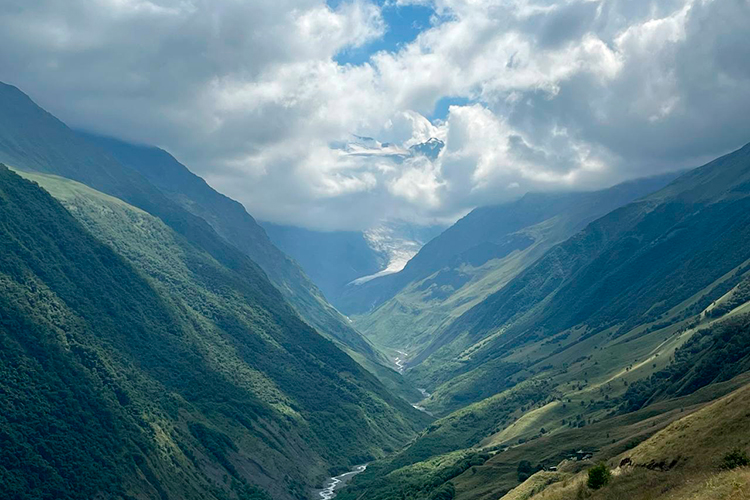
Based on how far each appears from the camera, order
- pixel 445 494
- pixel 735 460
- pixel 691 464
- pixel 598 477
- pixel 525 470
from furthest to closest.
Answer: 1. pixel 445 494
2. pixel 525 470
3. pixel 598 477
4. pixel 691 464
5. pixel 735 460

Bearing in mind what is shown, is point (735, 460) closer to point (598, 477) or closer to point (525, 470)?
point (598, 477)

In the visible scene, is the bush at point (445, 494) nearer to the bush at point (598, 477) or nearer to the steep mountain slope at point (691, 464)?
the steep mountain slope at point (691, 464)

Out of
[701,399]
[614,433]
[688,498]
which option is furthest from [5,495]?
[701,399]

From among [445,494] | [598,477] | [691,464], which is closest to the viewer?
[691,464]

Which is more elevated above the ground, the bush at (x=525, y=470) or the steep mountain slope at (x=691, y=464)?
the steep mountain slope at (x=691, y=464)

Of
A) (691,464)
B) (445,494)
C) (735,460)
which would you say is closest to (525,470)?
(445,494)

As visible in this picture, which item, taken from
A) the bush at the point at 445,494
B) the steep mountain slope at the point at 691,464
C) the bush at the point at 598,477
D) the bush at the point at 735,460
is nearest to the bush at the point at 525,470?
the bush at the point at 445,494

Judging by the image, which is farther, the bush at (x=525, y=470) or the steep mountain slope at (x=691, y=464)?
the bush at (x=525, y=470)
